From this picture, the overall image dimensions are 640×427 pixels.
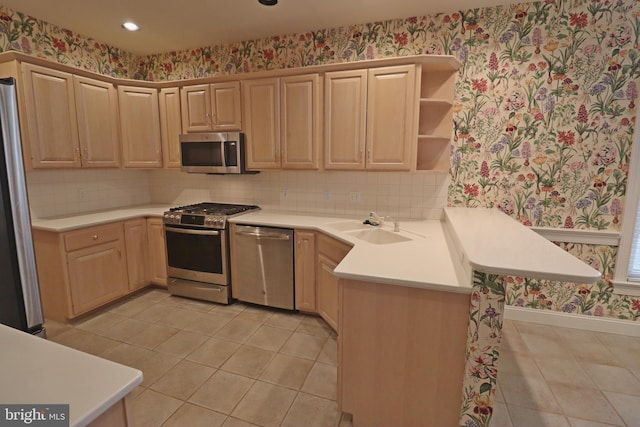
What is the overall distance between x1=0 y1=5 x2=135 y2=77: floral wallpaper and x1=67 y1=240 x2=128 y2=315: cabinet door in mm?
1916

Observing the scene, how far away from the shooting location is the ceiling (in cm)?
267

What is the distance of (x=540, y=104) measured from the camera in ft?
8.92

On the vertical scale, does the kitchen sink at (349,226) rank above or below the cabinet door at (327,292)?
above

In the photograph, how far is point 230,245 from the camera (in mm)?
3240

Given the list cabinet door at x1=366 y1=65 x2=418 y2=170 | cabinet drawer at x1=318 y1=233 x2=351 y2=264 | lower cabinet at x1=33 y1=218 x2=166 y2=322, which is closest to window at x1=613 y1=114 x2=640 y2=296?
cabinet door at x1=366 y1=65 x2=418 y2=170

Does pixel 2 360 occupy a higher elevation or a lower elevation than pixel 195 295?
higher

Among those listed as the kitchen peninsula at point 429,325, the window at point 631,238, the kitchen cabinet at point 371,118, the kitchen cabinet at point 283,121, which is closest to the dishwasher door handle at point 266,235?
the kitchen cabinet at point 283,121

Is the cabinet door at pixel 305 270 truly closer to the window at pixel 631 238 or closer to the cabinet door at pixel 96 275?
the cabinet door at pixel 96 275

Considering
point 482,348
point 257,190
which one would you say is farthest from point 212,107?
point 482,348

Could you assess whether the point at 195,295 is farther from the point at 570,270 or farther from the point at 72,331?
the point at 570,270

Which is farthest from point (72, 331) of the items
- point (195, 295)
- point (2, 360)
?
point (2, 360)

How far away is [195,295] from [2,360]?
2.68 metres

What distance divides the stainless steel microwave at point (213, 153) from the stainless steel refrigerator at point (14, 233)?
1.90 m

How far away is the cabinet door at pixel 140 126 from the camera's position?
3.47 metres
